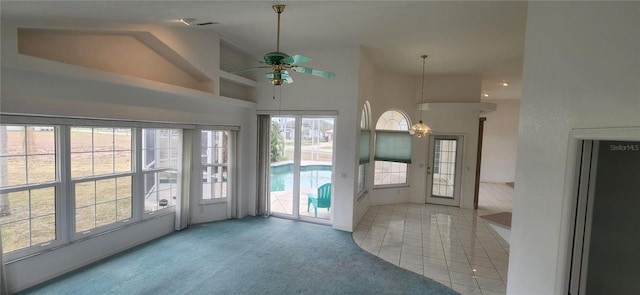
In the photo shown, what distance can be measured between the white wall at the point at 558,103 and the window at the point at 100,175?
5149mm

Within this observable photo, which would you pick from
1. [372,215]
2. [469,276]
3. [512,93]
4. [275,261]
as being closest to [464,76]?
[512,93]

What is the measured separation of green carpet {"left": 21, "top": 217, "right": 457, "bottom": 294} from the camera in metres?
3.22

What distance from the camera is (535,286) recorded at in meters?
2.09

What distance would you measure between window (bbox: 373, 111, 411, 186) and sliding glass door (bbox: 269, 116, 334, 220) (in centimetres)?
205

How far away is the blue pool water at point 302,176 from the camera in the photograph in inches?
225

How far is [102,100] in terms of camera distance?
3.55m

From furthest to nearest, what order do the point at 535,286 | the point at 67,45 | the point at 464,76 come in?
the point at 464,76 → the point at 67,45 → the point at 535,286

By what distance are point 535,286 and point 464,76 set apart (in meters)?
6.14

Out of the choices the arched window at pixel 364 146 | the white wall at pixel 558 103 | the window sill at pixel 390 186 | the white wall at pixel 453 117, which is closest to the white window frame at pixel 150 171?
the arched window at pixel 364 146

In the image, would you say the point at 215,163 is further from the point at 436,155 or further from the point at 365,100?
the point at 436,155

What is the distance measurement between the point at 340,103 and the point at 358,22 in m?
1.64

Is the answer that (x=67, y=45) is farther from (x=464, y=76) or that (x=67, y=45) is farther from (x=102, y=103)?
(x=464, y=76)

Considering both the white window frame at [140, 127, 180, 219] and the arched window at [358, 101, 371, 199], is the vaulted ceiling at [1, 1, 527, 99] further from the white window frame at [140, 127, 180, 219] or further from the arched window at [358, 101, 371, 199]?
the white window frame at [140, 127, 180, 219]

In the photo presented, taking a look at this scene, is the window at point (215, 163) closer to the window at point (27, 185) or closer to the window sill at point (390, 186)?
the window at point (27, 185)
